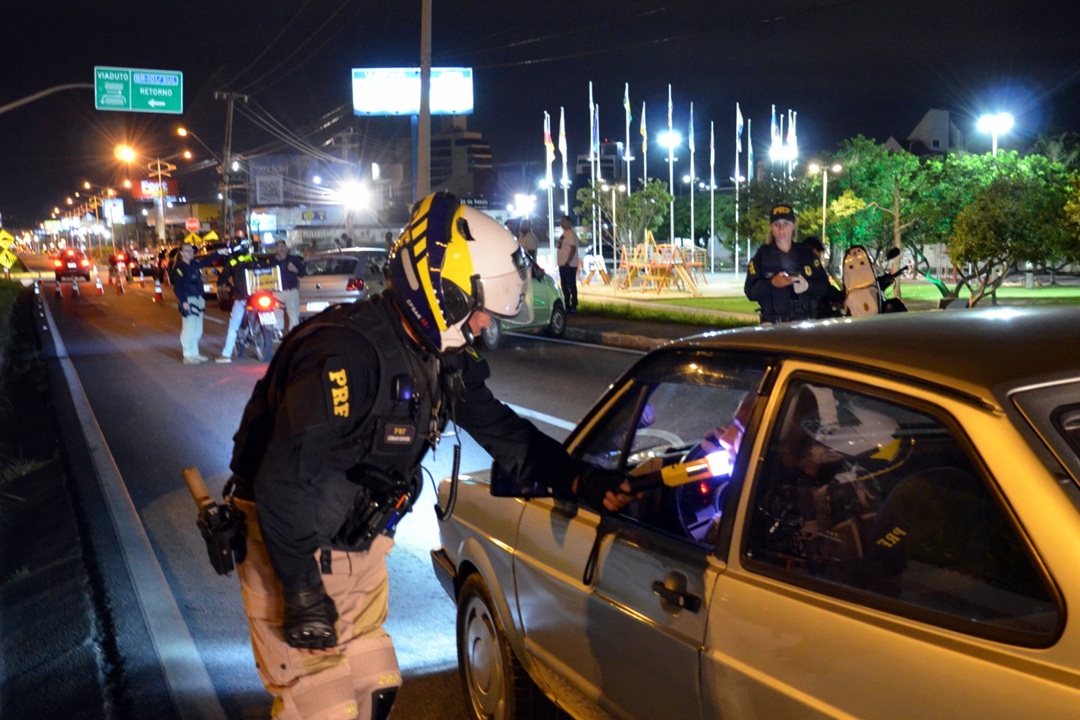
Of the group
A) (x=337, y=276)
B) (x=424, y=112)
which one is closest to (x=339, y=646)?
(x=337, y=276)

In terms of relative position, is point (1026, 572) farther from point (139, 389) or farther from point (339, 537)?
point (139, 389)

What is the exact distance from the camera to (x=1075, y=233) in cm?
1958

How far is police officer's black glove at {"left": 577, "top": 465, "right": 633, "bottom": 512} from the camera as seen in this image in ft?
10.4

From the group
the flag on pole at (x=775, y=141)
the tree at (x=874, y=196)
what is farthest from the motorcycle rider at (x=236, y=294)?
the flag on pole at (x=775, y=141)

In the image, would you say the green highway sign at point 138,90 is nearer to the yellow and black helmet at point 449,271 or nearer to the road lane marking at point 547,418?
the road lane marking at point 547,418

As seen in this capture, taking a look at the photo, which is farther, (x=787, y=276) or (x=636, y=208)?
(x=636, y=208)

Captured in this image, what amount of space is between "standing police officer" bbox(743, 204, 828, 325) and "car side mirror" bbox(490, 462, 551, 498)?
4.59m

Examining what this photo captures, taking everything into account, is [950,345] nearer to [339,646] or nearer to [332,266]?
[339,646]

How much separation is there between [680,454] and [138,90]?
32678 millimetres

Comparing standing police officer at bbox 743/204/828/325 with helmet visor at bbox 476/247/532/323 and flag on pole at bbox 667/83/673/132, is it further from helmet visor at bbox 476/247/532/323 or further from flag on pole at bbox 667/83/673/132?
flag on pole at bbox 667/83/673/132

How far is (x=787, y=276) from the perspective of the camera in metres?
7.74

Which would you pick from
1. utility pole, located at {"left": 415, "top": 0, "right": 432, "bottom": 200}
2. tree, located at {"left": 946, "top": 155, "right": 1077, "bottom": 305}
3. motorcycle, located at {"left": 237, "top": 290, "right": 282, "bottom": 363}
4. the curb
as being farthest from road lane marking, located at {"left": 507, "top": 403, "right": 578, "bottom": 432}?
tree, located at {"left": 946, "top": 155, "right": 1077, "bottom": 305}

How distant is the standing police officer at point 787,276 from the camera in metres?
7.80

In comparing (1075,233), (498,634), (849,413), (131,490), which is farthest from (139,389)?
(1075,233)
